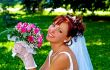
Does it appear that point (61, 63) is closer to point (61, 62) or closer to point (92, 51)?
point (61, 62)

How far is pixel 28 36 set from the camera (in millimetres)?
4168

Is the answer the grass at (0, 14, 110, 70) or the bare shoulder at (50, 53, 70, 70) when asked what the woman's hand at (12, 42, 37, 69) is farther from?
the grass at (0, 14, 110, 70)

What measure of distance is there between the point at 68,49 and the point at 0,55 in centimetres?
577

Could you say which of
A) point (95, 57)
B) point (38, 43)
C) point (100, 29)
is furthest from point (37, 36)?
point (100, 29)

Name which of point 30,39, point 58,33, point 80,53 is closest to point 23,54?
point 30,39

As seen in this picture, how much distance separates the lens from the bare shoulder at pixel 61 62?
387cm

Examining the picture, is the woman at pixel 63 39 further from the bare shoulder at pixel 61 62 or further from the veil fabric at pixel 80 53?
the veil fabric at pixel 80 53

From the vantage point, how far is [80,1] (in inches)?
668

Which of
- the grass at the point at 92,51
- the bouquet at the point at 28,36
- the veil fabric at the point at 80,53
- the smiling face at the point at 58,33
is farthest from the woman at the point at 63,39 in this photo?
the grass at the point at 92,51

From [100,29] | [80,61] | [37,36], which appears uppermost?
[37,36]

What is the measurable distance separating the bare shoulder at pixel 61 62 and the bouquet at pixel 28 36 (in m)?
0.34

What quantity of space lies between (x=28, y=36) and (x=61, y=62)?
0.51 metres

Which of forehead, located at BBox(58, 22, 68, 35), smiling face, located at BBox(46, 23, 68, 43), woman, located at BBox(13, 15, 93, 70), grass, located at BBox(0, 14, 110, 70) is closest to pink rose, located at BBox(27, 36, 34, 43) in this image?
woman, located at BBox(13, 15, 93, 70)

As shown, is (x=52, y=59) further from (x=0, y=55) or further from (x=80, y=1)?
(x=80, y=1)
